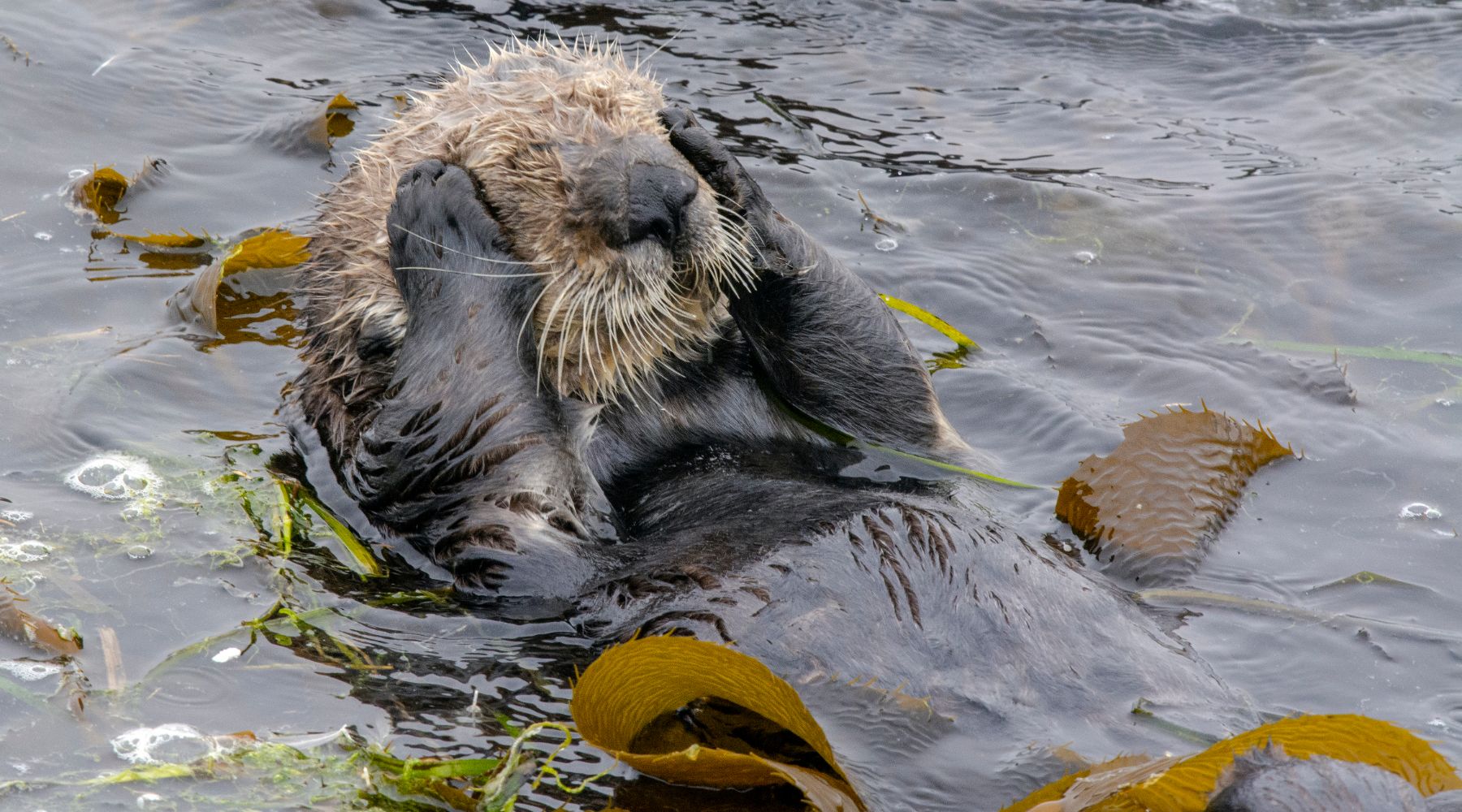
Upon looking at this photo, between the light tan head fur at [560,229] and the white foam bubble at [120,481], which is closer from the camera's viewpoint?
the light tan head fur at [560,229]

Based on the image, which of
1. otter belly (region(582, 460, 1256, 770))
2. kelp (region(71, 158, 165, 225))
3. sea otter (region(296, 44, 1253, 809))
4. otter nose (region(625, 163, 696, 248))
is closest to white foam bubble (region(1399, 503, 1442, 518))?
otter belly (region(582, 460, 1256, 770))

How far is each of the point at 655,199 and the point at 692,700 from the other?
1150mm

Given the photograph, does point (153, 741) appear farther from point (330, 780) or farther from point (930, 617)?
point (930, 617)

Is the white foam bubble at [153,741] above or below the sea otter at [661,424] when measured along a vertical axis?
below

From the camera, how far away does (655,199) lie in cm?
318

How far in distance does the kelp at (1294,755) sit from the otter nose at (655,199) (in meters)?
1.57

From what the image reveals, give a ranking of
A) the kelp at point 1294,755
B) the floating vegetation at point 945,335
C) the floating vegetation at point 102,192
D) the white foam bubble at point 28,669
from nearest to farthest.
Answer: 1. the kelp at point 1294,755
2. the white foam bubble at point 28,669
3. the floating vegetation at point 945,335
4. the floating vegetation at point 102,192

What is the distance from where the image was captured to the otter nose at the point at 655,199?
3170mm

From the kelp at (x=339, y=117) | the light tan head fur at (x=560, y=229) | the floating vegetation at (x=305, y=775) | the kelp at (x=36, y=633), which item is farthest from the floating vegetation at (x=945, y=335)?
the kelp at (x=36, y=633)

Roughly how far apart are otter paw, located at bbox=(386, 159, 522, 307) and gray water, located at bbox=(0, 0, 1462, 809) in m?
0.75

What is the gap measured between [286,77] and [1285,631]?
4951mm

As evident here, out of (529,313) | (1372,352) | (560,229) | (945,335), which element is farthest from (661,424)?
(1372,352)

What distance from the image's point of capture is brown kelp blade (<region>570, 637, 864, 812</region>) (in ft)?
8.39

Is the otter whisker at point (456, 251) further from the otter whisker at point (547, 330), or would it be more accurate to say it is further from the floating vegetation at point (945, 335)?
the floating vegetation at point (945, 335)
